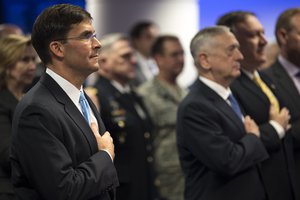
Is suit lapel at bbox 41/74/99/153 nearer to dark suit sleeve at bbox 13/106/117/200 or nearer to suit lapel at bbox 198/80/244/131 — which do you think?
dark suit sleeve at bbox 13/106/117/200

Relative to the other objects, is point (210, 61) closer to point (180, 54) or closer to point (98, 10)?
point (180, 54)

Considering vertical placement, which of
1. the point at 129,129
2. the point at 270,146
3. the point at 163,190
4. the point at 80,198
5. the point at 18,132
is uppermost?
the point at 18,132

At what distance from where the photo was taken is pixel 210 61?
3670 millimetres

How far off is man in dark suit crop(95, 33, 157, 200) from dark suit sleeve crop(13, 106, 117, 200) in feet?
6.58

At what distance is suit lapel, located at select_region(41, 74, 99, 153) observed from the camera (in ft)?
8.85

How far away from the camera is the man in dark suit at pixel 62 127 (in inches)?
100

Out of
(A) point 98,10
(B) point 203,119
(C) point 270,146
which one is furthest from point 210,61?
(A) point 98,10

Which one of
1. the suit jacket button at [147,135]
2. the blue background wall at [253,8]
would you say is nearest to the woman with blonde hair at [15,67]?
the suit jacket button at [147,135]

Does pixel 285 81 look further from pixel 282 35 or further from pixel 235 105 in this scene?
pixel 235 105

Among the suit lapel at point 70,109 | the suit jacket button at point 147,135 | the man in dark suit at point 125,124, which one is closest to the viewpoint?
the suit lapel at point 70,109

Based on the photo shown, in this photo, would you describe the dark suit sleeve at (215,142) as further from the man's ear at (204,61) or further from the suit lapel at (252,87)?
the suit lapel at (252,87)

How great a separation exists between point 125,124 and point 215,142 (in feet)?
4.50

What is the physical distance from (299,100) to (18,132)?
2.09 m

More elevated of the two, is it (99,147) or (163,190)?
(99,147)
